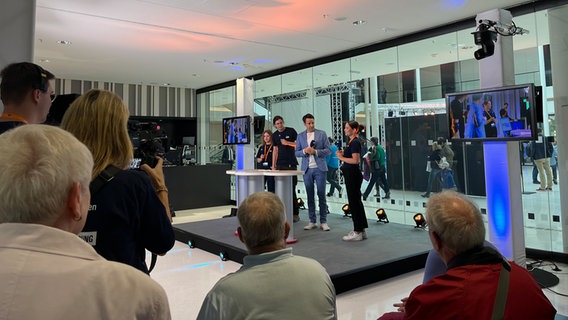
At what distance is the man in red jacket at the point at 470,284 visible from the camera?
1.07 m

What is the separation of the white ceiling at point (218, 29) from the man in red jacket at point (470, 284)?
12.3 ft

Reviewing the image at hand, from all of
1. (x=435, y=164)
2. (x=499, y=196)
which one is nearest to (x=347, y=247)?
(x=499, y=196)

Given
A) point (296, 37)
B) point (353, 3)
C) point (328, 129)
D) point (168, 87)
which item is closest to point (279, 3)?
point (353, 3)

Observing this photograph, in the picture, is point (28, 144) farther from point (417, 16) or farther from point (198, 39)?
point (198, 39)

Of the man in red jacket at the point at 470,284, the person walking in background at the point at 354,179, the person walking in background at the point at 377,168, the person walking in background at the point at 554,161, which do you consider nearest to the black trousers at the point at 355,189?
the person walking in background at the point at 354,179

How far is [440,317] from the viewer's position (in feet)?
3.59

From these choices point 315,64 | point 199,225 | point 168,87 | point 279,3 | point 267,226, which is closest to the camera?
point 267,226

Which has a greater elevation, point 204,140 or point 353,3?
point 353,3

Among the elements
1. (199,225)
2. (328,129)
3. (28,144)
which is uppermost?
(328,129)

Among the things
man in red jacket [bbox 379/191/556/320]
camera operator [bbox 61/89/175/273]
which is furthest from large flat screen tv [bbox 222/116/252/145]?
man in red jacket [bbox 379/191/556/320]

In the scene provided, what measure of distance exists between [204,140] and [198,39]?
522 cm

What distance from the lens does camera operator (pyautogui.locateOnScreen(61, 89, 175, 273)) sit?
1.20 m

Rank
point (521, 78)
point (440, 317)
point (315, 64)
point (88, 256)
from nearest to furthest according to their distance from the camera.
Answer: point (88, 256) < point (440, 317) < point (521, 78) < point (315, 64)

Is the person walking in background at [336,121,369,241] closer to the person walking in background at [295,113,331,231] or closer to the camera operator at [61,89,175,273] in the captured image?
the person walking in background at [295,113,331,231]
